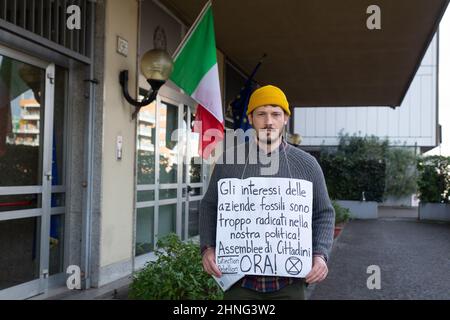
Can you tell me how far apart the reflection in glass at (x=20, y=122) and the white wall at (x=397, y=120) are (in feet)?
76.6

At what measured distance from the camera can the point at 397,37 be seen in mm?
8008

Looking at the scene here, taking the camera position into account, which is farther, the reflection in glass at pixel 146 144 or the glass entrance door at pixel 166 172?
the glass entrance door at pixel 166 172

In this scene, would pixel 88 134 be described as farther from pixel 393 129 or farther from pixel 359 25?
pixel 393 129

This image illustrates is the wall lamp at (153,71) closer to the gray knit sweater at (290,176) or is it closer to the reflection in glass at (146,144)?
the reflection in glass at (146,144)

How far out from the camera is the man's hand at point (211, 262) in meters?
2.46

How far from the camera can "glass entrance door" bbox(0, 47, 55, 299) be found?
4.24m

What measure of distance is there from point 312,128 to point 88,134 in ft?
78.0

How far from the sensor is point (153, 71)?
5395mm

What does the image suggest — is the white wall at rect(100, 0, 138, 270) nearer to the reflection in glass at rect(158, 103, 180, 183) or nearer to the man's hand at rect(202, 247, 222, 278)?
the reflection in glass at rect(158, 103, 180, 183)

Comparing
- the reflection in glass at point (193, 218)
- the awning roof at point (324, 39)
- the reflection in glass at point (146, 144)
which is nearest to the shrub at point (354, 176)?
the awning roof at point (324, 39)

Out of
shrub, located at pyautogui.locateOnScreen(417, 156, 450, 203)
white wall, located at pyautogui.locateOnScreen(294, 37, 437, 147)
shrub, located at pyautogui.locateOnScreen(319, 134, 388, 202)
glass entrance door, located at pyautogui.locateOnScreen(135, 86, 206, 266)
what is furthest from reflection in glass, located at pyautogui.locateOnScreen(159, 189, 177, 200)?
white wall, located at pyautogui.locateOnScreen(294, 37, 437, 147)

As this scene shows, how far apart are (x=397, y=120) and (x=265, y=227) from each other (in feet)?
86.5

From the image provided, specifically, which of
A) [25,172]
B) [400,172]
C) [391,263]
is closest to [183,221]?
[391,263]
